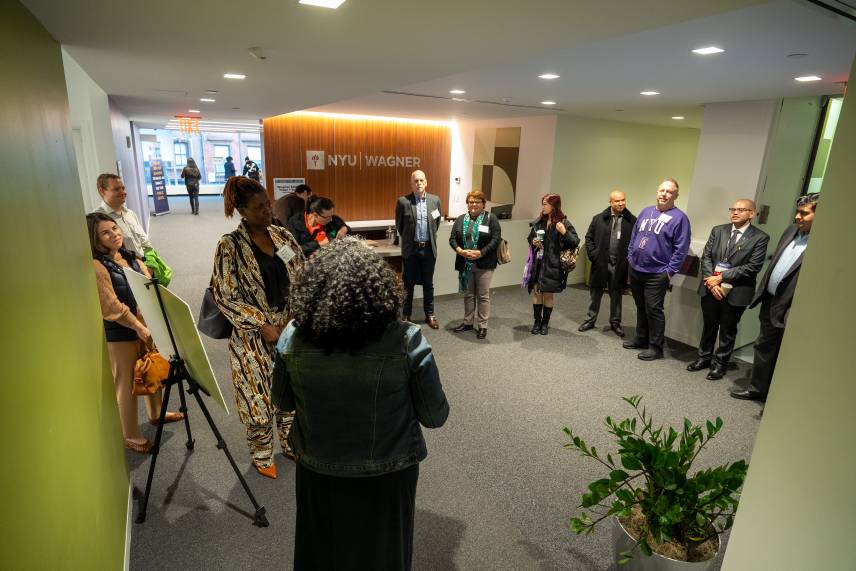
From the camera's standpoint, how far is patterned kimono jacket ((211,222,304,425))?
7.68ft

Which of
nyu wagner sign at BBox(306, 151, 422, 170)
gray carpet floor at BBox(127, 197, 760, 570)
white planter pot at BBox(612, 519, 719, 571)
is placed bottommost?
gray carpet floor at BBox(127, 197, 760, 570)

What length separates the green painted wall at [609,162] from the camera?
274 inches

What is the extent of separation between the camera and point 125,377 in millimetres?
2785

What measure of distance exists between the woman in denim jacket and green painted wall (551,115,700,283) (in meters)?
6.00

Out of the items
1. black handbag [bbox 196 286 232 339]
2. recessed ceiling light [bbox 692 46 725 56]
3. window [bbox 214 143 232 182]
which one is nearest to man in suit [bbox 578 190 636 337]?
recessed ceiling light [bbox 692 46 725 56]

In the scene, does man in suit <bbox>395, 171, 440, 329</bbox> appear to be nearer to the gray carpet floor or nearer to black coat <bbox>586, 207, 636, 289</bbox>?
the gray carpet floor

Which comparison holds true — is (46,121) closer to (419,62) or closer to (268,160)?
(419,62)

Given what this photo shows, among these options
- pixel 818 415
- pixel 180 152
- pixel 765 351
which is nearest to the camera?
pixel 818 415

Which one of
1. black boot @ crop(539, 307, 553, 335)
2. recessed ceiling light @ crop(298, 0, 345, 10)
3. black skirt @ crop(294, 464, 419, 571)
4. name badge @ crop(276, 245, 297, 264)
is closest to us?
black skirt @ crop(294, 464, 419, 571)

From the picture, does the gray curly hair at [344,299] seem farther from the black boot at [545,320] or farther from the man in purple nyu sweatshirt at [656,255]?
the black boot at [545,320]

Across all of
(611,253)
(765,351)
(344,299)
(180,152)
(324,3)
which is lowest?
(765,351)

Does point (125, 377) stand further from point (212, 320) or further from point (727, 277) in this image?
point (727, 277)

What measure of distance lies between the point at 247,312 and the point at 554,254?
133 inches

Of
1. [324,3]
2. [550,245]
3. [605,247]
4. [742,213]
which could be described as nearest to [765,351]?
[742,213]
